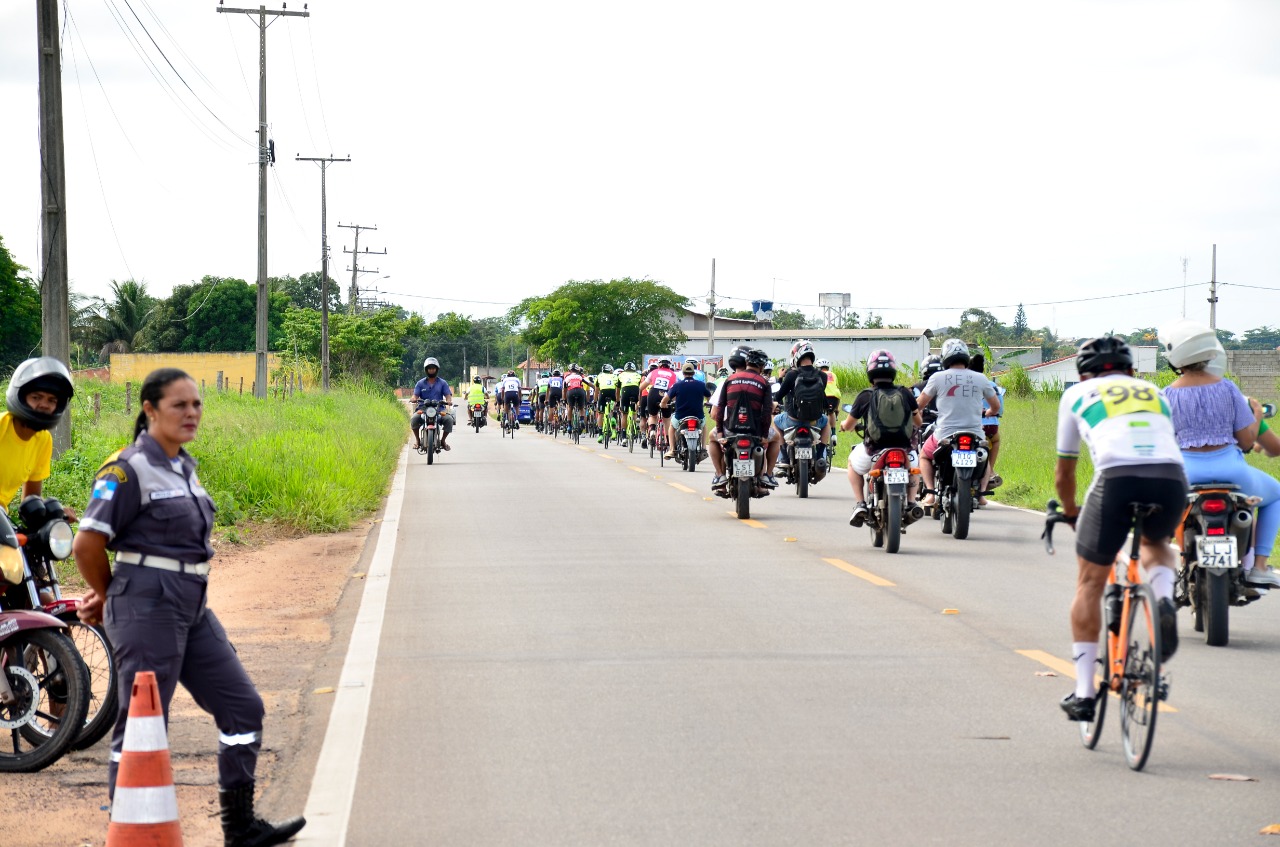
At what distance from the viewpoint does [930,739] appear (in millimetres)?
6805

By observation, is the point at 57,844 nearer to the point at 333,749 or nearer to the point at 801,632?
the point at 333,749

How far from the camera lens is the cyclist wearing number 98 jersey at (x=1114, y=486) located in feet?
21.1

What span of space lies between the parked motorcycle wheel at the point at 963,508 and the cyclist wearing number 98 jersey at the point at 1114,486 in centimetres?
838

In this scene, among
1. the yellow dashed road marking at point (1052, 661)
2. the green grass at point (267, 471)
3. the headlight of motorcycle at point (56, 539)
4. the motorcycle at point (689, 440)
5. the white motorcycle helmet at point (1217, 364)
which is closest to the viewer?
the headlight of motorcycle at point (56, 539)

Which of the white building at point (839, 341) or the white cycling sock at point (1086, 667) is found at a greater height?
the white building at point (839, 341)

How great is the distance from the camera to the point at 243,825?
207 inches

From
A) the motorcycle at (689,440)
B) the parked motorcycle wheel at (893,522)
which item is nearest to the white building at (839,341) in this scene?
the motorcycle at (689,440)

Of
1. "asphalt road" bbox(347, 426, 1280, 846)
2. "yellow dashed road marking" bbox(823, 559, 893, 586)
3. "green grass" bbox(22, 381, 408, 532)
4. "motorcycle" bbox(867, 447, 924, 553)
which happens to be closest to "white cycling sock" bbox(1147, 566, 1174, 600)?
"asphalt road" bbox(347, 426, 1280, 846)

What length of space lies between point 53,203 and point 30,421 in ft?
32.3

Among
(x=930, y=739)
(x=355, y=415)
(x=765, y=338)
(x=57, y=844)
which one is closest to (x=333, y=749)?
(x=57, y=844)

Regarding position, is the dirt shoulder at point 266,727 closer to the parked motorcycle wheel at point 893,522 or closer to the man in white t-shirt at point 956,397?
the parked motorcycle wheel at point 893,522

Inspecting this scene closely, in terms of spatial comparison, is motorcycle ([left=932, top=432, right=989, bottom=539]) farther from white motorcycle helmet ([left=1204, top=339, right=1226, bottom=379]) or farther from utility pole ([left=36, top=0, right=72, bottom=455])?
utility pole ([left=36, top=0, right=72, bottom=455])

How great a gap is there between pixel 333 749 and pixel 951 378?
9.46 m

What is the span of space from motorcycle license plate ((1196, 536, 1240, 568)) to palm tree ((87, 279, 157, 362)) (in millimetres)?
97867
